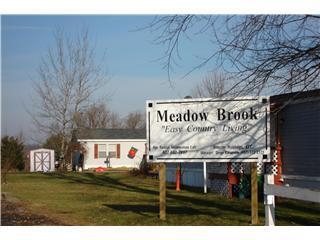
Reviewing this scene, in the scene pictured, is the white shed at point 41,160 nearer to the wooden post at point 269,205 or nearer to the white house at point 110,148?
the white house at point 110,148

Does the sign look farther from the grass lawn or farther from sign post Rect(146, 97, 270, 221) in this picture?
the grass lawn

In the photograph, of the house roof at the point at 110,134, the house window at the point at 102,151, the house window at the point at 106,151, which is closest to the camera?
the house roof at the point at 110,134

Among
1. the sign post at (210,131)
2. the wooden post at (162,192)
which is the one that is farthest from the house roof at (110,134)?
the sign post at (210,131)

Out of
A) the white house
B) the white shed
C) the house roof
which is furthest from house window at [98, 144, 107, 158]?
the white shed

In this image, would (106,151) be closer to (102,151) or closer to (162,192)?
(102,151)

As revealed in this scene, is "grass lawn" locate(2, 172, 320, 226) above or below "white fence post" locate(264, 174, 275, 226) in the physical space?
below

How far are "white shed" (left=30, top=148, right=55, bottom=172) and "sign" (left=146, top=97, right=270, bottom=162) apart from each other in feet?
101

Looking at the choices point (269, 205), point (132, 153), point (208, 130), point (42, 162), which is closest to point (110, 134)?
point (132, 153)

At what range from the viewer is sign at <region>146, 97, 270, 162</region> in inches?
458

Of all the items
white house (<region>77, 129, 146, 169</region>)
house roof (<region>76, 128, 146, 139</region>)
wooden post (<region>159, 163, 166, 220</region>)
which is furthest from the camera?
house roof (<region>76, 128, 146, 139</region>)

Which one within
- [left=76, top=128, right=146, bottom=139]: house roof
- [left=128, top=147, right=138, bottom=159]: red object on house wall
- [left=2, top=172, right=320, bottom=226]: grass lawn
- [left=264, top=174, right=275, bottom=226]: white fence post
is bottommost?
[left=2, top=172, right=320, bottom=226]: grass lawn

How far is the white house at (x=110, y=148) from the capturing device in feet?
163

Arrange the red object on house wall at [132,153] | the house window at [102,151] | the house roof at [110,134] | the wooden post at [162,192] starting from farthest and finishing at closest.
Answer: the red object on house wall at [132,153]
the house window at [102,151]
the house roof at [110,134]
the wooden post at [162,192]

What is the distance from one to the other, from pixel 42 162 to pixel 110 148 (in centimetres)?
969
